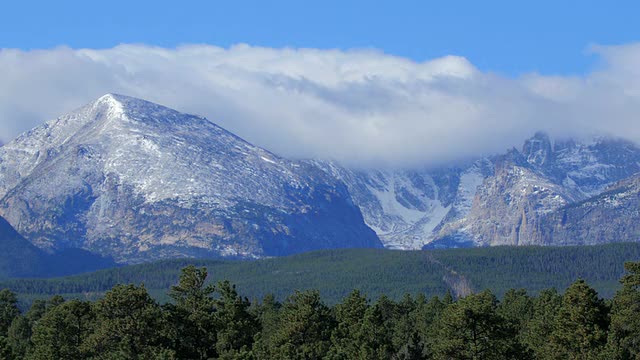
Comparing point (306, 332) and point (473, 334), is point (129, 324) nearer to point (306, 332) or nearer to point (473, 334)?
point (306, 332)

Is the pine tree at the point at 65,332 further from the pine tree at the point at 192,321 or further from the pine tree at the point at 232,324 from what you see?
the pine tree at the point at 232,324

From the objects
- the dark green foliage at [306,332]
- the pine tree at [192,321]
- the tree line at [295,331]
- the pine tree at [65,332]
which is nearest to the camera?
the tree line at [295,331]

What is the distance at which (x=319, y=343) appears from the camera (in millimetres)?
164875

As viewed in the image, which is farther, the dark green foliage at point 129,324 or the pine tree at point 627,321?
the pine tree at point 627,321

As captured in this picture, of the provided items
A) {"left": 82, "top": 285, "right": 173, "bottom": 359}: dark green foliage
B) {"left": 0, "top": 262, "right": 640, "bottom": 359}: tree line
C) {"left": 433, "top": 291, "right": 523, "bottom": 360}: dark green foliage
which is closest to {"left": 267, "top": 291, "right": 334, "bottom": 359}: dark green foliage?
{"left": 0, "top": 262, "right": 640, "bottom": 359}: tree line

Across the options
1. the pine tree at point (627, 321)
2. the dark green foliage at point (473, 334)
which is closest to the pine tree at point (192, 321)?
the dark green foliage at point (473, 334)

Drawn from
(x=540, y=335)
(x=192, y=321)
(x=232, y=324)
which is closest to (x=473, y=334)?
(x=232, y=324)

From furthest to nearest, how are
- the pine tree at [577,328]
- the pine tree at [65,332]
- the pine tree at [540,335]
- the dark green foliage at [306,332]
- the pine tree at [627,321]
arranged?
the pine tree at [540,335] → the dark green foliage at [306,332] → the pine tree at [627,321] → the pine tree at [65,332] → the pine tree at [577,328]

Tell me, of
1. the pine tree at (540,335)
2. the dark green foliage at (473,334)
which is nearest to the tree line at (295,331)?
the dark green foliage at (473,334)

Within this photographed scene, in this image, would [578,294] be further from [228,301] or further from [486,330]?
[228,301]

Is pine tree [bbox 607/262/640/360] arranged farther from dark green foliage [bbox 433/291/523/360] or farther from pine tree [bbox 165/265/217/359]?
pine tree [bbox 165/265/217/359]

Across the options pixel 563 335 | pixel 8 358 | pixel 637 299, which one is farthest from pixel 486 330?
pixel 8 358

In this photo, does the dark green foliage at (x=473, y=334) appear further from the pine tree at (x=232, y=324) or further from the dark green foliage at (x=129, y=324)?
the dark green foliage at (x=129, y=324)

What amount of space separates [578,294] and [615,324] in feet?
19.9
